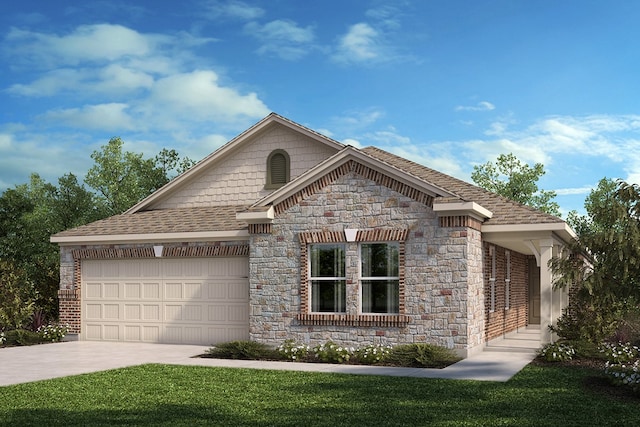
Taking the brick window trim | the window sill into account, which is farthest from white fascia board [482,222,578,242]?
the window sill

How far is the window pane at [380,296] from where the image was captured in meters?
17.4

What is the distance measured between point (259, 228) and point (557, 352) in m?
7.78

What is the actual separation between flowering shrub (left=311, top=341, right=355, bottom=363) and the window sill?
2.30 feet

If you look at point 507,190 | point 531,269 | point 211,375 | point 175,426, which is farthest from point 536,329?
point 507,190

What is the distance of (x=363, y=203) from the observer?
58.1 feet

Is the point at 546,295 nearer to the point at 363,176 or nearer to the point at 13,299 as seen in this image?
the point at 363,176

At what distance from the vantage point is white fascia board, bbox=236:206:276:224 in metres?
18.6

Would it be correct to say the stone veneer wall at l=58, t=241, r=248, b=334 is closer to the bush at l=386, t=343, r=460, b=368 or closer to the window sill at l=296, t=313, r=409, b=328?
the window sill at l=296, t=313, r=409, b=328

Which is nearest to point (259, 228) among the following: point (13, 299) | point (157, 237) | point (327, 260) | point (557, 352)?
point (327, 260)

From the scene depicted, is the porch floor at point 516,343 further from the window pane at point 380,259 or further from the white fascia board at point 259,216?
the white fascia board at point 259,216

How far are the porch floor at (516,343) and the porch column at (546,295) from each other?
0.46 meters

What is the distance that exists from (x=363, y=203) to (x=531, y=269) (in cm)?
1149

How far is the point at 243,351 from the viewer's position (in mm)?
17234

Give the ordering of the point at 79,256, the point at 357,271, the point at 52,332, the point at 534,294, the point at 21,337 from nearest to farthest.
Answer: the point at 357,271
the point at 21,337
the point at 52,332
the point at 79,256
the point at 534,294
